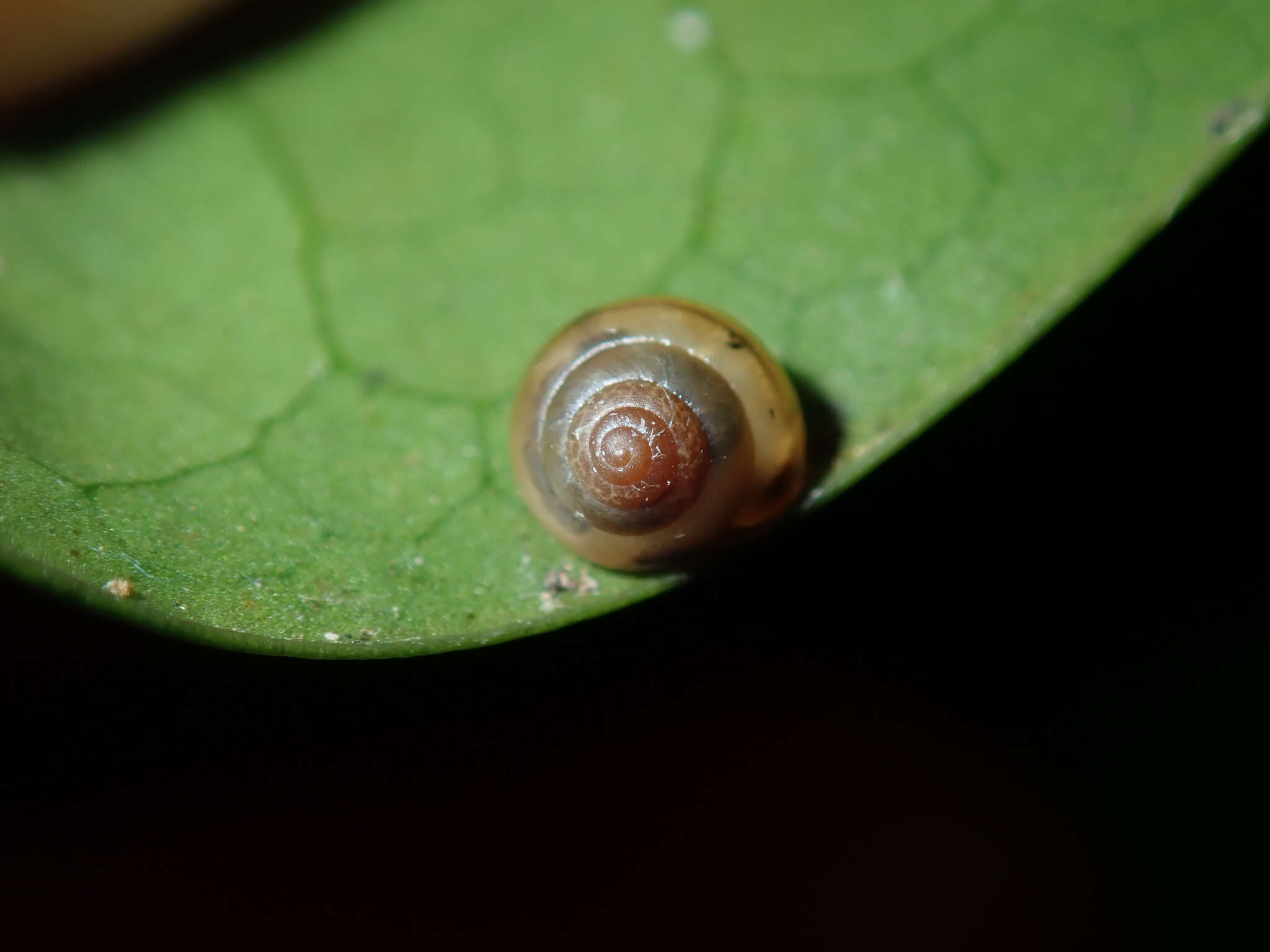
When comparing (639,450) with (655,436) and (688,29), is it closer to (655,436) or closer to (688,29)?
(655,436)

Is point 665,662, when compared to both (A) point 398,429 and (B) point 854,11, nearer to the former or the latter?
(A) point 398,429

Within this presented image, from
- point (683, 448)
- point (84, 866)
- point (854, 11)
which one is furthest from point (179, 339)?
point (854, 11)

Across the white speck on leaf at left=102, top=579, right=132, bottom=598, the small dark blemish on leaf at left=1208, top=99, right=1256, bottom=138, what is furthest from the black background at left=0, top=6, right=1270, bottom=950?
the white speck on leaf at left=102, top=579, right=132, bottom=598

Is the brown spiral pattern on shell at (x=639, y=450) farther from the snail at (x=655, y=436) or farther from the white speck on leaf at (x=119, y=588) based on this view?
the white speck on leaf at (x=119, y=588)

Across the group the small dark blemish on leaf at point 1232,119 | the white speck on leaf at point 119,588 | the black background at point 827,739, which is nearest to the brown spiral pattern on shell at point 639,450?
the black background at point 827,739

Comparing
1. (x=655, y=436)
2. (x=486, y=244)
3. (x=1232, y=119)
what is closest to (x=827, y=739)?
(x=655, y=436)

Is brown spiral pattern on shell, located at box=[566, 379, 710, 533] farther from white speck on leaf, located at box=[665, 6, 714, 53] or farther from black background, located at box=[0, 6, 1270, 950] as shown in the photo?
white speck on leaf, located at box=[665, 6, 714, 53]
